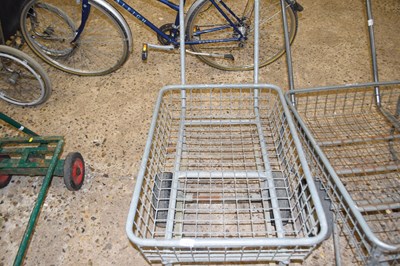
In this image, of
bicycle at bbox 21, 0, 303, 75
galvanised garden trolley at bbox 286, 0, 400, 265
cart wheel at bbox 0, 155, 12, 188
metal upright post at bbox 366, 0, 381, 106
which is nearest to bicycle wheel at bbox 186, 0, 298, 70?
bicycle at bbox 21, 0, 303, 75

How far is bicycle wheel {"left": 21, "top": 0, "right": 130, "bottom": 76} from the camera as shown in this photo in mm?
2320

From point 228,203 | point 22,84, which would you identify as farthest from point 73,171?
point 22,84

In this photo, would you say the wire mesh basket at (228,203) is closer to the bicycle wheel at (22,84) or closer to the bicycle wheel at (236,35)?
the bicycle wheel at (236,35)

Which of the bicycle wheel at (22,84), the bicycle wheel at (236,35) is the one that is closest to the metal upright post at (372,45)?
the bicycle wheel at (236,35)

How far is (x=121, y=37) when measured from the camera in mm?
2246

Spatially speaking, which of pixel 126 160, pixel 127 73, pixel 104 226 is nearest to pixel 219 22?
pixel 127 73

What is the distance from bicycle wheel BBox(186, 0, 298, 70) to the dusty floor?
4.6 inches

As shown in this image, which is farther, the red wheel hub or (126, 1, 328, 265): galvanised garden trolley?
the red wheel hub

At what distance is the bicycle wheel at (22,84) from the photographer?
2.05m

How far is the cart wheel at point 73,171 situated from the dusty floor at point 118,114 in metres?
0.07

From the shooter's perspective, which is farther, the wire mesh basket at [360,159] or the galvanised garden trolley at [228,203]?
the wire mesh basket at [360,159]

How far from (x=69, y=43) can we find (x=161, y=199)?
183cm

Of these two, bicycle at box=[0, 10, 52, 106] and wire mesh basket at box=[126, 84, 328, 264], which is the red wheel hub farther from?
bicycle at box=[0, 10, 52, 106]

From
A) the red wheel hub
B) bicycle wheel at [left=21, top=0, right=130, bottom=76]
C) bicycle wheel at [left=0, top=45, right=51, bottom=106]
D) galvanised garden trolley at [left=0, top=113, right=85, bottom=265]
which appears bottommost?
the red wheel hub
